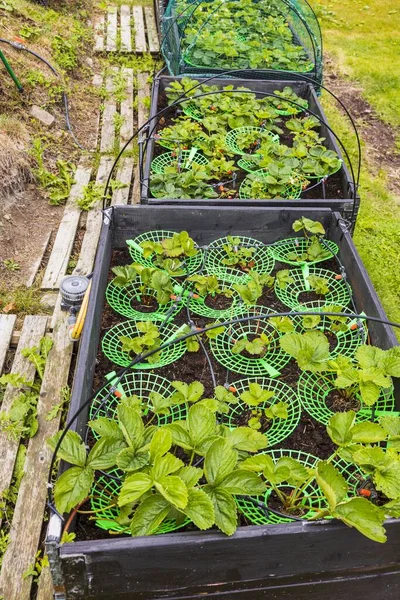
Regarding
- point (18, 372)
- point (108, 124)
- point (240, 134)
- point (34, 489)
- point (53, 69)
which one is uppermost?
point (53, 69)

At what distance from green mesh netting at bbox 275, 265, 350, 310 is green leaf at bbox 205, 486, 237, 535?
1255mm

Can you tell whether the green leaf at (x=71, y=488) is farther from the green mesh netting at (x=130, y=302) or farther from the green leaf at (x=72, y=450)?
the green mesh netting at (x=130, y=302)

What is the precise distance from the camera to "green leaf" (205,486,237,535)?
155cm

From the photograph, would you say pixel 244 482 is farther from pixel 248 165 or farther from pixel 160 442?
pixel 248 165

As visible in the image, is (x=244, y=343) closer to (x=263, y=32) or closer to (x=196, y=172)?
(x=196, y=172)

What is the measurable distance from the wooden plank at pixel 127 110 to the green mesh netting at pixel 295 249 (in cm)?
232

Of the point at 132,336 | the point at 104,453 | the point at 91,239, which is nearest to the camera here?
Answer: the point at 104,453

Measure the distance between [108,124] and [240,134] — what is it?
5.49 ft

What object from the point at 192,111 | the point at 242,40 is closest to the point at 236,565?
the point at 192,111

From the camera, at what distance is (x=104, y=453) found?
1749 mm

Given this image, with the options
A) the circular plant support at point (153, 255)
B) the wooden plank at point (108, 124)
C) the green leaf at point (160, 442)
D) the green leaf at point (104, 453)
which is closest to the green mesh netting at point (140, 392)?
the green leaf at point (104, 453)

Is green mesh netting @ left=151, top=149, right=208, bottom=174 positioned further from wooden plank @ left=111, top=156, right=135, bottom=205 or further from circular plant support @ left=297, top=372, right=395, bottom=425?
circular plant support @ left=297, top=372, right=395, bottom=425

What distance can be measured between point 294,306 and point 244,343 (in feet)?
1.48

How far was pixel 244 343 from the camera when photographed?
2387 millimetres
